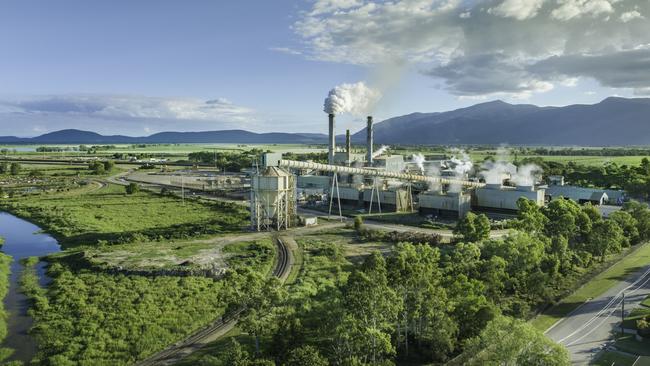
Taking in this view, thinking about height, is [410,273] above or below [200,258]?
above

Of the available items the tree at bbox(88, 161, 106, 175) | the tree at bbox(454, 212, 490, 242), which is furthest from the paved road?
the tree at bbox(88, 161, 106, 175)

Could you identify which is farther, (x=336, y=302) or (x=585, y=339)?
(x=585, y=339)

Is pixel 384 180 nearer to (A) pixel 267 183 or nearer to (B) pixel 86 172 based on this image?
(A) pixel 267 183

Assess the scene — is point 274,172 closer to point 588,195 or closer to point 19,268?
point 19,268

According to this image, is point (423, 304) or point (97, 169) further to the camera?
point (97, 169)

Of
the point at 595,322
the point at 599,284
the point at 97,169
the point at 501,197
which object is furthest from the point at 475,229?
the point at 97,169

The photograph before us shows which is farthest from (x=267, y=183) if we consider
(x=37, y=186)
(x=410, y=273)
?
(x=37, y=186)
